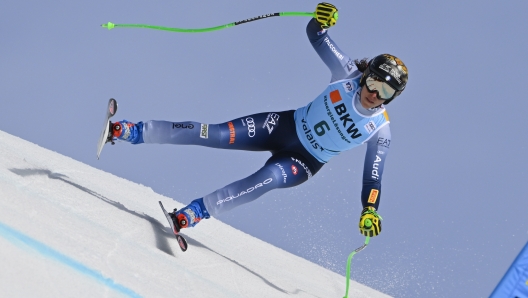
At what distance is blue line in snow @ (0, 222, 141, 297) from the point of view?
7.97 ft

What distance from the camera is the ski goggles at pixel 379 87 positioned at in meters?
4.32

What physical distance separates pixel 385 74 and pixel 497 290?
1.64 meters

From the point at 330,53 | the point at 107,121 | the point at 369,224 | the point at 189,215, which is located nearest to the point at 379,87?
the point at 330,53

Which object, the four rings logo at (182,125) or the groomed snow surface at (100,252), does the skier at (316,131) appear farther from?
the groomed snow surface at (100,252)

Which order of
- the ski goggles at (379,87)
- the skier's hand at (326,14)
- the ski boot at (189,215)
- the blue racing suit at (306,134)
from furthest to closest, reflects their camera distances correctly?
the skier's hand at (326,14), the ski goggles at (379,87), the blue racing suit at (306,134), the ski boot at (189,215)

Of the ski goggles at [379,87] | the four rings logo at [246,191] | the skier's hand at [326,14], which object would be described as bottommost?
the four rings logo at [246,191]

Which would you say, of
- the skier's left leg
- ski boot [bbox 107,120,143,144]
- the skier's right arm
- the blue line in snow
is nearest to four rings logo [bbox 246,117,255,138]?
the skier's left leg

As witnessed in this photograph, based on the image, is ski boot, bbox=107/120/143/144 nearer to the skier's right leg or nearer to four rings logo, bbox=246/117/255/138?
the skier's right leg

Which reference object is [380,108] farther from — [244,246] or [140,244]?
[140,244]

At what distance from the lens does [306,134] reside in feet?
15.1

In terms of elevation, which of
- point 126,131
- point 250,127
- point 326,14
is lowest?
point 250,127

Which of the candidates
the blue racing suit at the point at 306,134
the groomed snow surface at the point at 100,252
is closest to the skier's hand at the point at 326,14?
the blue racing suit at the point at 306,134

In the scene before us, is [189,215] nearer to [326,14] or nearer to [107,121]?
[107,121]

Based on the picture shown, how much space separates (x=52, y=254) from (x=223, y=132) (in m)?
2.06
